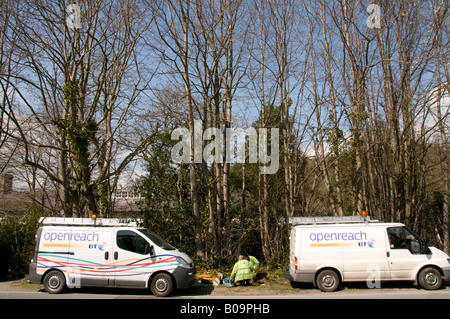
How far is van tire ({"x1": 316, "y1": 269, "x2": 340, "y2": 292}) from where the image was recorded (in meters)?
9.48

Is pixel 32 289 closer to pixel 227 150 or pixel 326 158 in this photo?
pixel 227 150

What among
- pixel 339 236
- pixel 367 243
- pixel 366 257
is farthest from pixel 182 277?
pixel 367 243

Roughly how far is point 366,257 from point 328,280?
4.05 ft

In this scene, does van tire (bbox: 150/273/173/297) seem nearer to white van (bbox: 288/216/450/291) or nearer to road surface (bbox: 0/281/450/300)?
road surface (bbox: 0/281/450/300)

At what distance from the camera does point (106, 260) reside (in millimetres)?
9492

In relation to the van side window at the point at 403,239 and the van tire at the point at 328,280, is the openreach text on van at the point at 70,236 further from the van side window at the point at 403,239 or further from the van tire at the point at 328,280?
the van side window at the point at 403,239

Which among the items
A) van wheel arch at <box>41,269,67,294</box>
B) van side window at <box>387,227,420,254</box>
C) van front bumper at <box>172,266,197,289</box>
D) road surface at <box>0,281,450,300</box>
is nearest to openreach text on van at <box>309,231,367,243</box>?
van side window at <box>387,227,420,254</box>

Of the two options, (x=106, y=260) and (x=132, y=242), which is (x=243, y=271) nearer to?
(x=132, y=242)

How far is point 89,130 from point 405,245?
456 inches

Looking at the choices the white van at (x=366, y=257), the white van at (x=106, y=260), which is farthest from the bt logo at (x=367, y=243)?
the white van at (x=106, y=260)

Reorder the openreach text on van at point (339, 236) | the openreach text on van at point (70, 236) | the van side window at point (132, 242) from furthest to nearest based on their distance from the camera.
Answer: the openreach text on van at point (70, 236) < the openreach text on van at point (339, 236) < the van side window at point (132, 242)

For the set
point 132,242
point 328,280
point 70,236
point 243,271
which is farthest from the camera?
point 243,271

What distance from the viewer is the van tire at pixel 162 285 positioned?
9.17 meters
